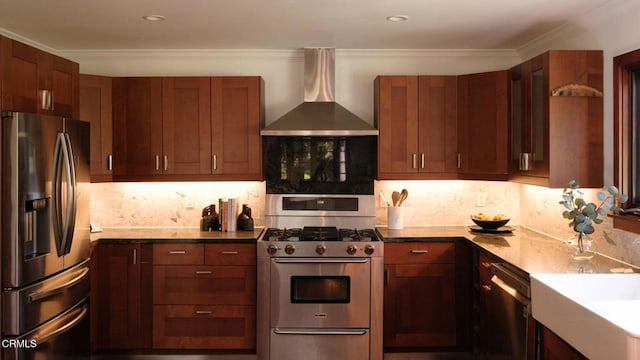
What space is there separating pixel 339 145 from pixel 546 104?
67.0 inches

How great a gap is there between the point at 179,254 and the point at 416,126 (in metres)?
2.05

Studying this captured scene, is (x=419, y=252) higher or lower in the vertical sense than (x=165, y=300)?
higher

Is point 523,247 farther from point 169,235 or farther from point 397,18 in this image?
point 169,235

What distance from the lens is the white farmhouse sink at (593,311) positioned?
6.37 feet

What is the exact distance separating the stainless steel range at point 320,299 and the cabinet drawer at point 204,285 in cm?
13

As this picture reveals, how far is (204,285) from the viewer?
4023 mm

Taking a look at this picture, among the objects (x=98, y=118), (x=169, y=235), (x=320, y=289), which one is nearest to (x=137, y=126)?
(x=98, y=118)

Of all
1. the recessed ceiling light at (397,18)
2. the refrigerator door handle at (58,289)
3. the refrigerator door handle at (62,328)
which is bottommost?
the refrigerator door handle at (62,328)

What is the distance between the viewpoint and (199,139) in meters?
4.32

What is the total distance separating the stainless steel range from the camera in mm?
3932

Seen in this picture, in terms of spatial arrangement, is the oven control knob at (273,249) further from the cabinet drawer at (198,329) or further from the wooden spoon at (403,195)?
the wooden spoon at (403,195)

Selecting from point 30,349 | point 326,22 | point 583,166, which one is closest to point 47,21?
point 326,22

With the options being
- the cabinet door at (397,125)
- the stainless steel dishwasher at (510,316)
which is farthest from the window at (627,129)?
the cabinet door at (397,125)

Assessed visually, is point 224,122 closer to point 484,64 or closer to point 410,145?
point 410,145
